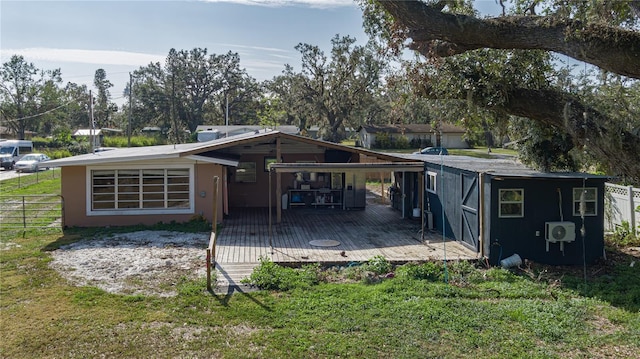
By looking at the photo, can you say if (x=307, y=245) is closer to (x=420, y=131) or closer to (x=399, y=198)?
(x=399, y=198)

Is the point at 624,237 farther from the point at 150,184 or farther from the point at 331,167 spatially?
the point at 150,184

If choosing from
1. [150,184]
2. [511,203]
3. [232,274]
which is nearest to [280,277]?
[232,274]

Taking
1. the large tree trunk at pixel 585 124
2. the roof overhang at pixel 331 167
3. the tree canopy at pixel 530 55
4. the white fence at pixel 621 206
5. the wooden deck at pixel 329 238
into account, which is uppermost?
the tree canopy at pixel 530 55

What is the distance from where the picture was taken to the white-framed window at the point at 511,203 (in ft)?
33.6

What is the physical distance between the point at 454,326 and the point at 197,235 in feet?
25.8

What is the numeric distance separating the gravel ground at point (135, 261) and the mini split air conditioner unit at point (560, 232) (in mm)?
7172

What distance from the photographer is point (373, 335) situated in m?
6.43

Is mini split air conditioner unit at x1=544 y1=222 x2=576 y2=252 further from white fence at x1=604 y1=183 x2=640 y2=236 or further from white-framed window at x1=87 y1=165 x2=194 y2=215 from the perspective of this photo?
white-framed window at x1=87 y1=165 x2=194 y2=215

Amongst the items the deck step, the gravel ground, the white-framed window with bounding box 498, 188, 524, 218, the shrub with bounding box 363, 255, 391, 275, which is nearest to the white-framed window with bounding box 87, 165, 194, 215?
the gravel ground

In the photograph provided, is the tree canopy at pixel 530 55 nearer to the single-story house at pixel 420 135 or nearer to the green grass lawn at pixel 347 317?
the green grass lawn at pixel 347 317

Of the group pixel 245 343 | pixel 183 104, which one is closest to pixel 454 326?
pixel 245 343

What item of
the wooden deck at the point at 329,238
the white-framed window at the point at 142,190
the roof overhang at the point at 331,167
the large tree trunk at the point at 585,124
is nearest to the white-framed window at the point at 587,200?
the wooden deck at the point at 329,238

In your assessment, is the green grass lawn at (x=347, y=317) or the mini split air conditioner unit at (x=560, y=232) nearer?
the green grass lawn at (x=347, y=317)

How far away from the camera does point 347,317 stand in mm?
7043
